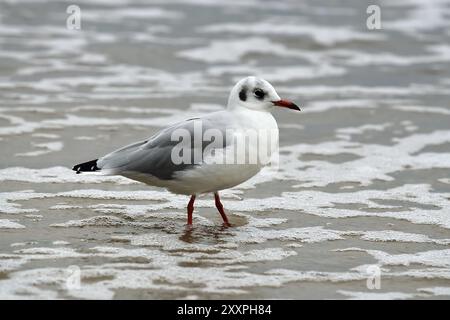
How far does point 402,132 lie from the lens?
9859 mm

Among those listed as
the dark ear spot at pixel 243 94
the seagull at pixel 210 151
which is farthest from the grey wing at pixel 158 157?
the dark ear spot at pixel 243 94

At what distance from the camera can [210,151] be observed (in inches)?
247

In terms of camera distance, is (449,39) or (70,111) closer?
(70,111)

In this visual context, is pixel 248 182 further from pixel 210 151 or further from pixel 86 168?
pixel 86 168

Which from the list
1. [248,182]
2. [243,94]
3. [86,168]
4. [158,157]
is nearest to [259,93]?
[243,94]

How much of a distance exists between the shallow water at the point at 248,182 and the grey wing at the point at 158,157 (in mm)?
416

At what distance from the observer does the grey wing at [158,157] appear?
6352mm

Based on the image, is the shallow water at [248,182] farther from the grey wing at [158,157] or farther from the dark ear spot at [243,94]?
the dark ear spot at [243,94]

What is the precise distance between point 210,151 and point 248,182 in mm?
1702

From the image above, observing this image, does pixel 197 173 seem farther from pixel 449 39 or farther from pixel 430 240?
pixel 449 39

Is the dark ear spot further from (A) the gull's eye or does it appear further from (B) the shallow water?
(B) the shallow water

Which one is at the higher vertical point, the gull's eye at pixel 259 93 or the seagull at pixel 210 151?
the gull's eye at pixel 259 93
